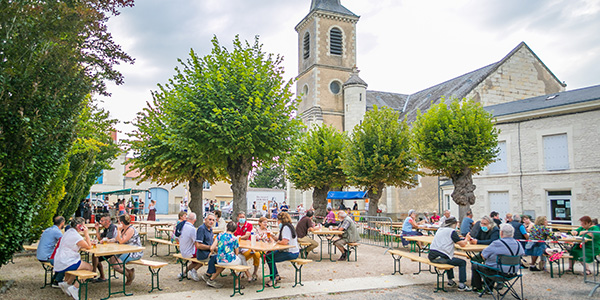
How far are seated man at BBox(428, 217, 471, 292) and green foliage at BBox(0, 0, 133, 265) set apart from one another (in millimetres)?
A: 7091

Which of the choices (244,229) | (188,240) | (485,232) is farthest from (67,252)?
(485,232)

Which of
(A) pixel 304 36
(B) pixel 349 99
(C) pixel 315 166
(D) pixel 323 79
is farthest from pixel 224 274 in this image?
(A) pixel 304 36

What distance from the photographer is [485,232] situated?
8.80 m

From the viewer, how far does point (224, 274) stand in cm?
913

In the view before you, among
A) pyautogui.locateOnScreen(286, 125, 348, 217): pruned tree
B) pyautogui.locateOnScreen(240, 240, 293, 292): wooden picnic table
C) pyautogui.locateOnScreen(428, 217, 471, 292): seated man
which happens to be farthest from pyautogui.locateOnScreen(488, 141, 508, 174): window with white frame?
pyautogui.locateOnScreen(240, 240, 293, 292): wooden picnic table

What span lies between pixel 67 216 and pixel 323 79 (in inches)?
1016

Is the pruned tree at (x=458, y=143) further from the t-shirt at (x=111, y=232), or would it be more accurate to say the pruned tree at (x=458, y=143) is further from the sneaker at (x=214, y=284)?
the t-shirt at (x=111, y=232)

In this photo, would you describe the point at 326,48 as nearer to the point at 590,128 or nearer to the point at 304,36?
the point at 304,36

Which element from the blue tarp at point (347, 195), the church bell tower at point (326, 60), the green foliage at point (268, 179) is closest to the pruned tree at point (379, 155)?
the blue tarp at point (347, 195)

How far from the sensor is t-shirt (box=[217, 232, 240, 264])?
766 cm

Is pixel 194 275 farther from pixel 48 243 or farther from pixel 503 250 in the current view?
pixel 503 250

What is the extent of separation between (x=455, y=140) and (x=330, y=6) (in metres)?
27.9

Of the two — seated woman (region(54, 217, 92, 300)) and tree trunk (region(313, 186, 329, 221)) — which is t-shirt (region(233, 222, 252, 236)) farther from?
tree trunk (region(313, 186, 329, 221))

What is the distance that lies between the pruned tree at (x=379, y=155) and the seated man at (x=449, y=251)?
10530 millimetres
